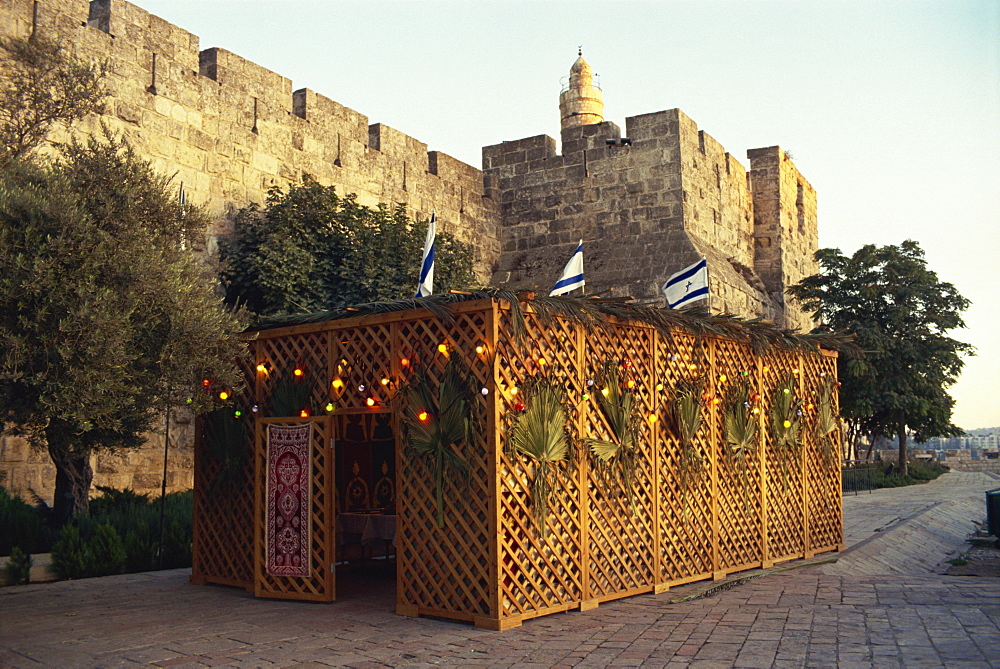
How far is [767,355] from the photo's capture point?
31.2 feet

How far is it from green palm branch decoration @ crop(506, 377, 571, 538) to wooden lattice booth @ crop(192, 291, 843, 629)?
0.01 metres

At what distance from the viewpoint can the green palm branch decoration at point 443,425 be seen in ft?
21.6

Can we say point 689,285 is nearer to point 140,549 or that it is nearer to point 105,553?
point 140,549

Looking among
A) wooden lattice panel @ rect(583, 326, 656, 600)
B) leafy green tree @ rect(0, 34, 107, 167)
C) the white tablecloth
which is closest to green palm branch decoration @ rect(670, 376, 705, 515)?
A: wooden lattice panel @ rect(583, 326, 656, 600)

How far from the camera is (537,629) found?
20.8 ft

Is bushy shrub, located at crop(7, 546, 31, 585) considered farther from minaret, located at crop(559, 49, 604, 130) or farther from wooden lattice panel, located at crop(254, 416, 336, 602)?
minaret, located at crop(559, 49, 604, 130)

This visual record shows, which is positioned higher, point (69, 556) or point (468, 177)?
point (468, 177)

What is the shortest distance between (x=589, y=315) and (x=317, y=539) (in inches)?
109

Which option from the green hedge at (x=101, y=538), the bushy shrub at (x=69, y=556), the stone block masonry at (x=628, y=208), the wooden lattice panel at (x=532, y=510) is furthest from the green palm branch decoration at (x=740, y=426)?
the stone block masonry at (x=628, y=208)

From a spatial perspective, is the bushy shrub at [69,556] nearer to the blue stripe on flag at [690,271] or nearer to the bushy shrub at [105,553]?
the bushy shrub at [105,553]

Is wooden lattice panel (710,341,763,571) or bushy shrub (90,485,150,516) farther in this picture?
bushy shrub (90,485,150,516)

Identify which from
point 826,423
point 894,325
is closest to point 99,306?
point 826,423

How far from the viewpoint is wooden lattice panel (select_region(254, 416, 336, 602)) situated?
7.31 m

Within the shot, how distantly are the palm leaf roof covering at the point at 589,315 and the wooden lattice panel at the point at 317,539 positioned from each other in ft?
2.96
